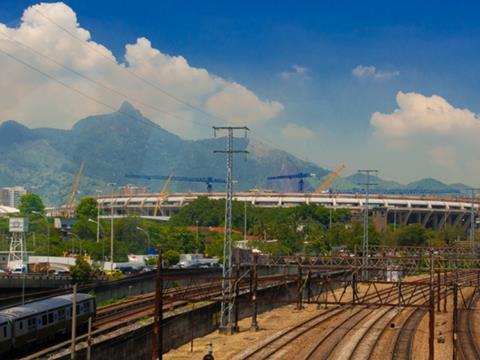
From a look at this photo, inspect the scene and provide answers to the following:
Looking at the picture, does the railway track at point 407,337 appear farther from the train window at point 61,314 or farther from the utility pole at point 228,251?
the train window at point 61,314

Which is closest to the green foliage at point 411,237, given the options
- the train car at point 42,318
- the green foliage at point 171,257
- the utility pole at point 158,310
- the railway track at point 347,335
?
the green foliage at point 171,257

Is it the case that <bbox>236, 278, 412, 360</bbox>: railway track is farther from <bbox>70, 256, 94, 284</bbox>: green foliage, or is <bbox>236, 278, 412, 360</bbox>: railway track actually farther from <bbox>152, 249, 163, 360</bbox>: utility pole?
<bbox>70, 256, 94, 284</bbox>: green foliage

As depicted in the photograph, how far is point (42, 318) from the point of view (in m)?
37.1

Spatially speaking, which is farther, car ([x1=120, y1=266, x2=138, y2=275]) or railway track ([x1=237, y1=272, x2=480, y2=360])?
car ([x1=120, y1=266, x2=138, y2=275])

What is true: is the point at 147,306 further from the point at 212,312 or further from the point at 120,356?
the point at 120,356

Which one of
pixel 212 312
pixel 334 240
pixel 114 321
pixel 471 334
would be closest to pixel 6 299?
pixel 114 321

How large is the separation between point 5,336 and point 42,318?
169 inches

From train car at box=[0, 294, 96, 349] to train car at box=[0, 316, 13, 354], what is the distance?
8.3 inches

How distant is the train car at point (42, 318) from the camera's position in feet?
112

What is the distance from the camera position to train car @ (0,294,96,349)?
34250 millimetres

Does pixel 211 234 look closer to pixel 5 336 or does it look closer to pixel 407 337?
pixel 407 337

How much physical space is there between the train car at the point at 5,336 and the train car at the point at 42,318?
0.21 meters

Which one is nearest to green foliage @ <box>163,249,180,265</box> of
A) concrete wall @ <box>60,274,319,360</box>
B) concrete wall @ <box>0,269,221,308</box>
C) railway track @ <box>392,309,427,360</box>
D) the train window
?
concrete wall @ <box>0,269,221,308</box>

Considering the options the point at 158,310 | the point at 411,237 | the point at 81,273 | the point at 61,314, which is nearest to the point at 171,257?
the point at 81,273
